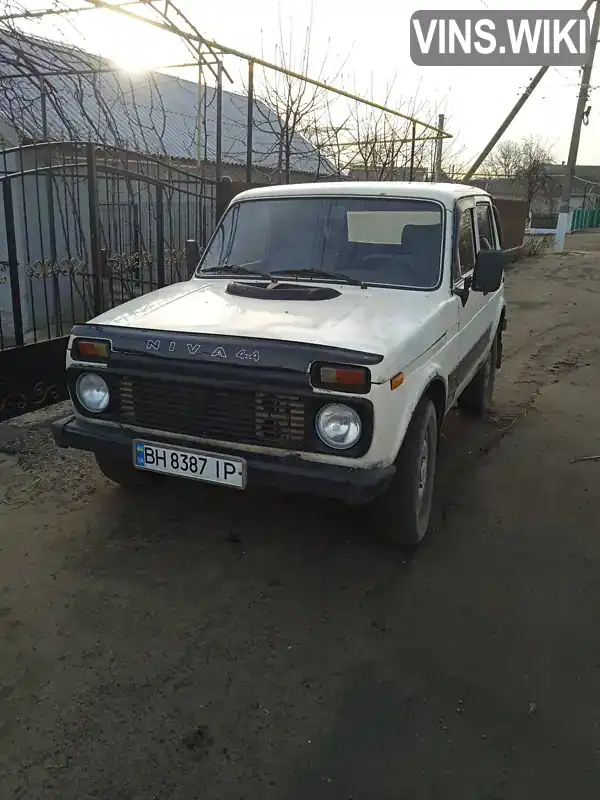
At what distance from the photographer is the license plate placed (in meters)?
3.01

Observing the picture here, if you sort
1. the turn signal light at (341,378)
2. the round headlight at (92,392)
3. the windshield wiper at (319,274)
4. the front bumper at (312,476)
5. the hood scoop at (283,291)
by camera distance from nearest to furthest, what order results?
the turn signal light at (341,378) → the front bumper at (312,476) → the round headlight at (92,392) → the hood scoop at (283,291) → the windshield wiper at (319,274)

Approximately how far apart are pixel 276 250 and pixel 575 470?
101 inches

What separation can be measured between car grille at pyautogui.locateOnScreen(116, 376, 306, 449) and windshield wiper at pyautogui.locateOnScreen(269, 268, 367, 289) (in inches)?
46.2

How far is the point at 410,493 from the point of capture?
10.5 ft

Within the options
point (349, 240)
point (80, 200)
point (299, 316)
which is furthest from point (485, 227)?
point (80, 200)

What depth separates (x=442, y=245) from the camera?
12.6ft

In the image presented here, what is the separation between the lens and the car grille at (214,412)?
9.49 feet

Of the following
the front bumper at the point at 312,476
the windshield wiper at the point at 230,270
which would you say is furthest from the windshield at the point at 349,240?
the front bumper at the point at 312,476

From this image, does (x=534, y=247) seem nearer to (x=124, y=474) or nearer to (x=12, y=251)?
(x=12, y=251)

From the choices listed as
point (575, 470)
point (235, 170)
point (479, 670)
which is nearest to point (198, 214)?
point (575, 470)

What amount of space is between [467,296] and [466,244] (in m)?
0.39

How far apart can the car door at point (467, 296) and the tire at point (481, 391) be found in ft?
1.81

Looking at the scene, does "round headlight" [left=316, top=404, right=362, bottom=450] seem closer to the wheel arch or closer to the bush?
the wheel arch

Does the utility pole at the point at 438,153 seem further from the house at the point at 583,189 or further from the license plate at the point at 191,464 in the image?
the house at the point at 583,189
